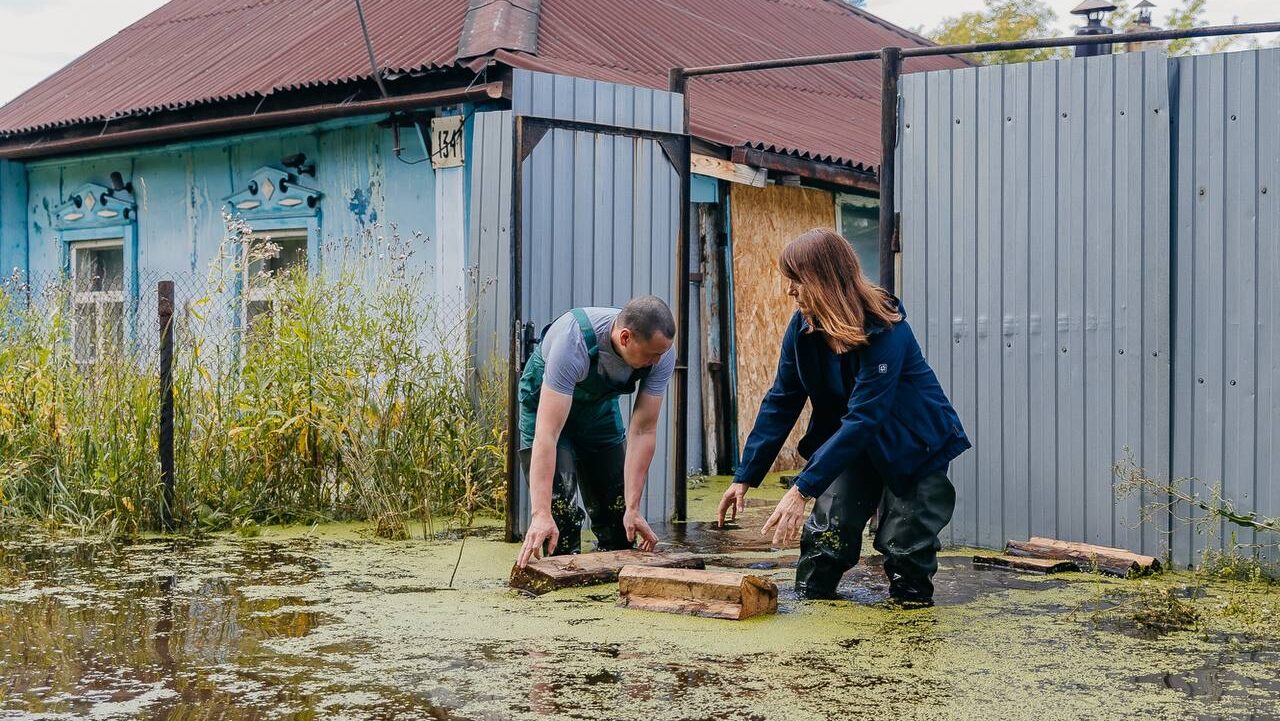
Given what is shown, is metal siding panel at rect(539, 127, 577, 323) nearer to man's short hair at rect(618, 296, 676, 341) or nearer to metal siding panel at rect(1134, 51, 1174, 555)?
man's short hair at rect(618, 296, 676, 341)

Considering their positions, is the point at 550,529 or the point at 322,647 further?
the point at 550,529

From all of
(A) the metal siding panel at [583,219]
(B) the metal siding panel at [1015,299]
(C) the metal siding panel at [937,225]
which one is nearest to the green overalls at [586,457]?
(A) the metal siding panel at [583,219]

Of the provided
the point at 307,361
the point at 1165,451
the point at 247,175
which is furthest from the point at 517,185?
the point at 247,175

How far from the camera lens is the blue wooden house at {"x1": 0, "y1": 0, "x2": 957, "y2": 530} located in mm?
7641

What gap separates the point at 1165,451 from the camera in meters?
6.37

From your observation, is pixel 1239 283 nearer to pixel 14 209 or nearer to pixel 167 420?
pixel 167 420

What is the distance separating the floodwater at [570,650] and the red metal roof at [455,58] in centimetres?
464

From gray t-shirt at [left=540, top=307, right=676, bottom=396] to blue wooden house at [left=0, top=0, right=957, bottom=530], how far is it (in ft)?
3.82

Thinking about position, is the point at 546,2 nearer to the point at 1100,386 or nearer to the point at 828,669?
the point at 1100,386

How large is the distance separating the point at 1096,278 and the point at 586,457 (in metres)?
2.54

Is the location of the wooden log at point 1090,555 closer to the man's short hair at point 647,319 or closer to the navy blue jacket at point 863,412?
the navy blue jacket at point 863,412

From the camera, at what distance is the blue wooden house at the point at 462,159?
25.1ft

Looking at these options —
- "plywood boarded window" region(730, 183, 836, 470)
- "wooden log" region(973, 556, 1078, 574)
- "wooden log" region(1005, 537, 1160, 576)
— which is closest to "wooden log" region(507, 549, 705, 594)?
"wooden log" region(973, 556, 1078, 574)

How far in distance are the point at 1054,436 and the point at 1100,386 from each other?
33 centimetres
